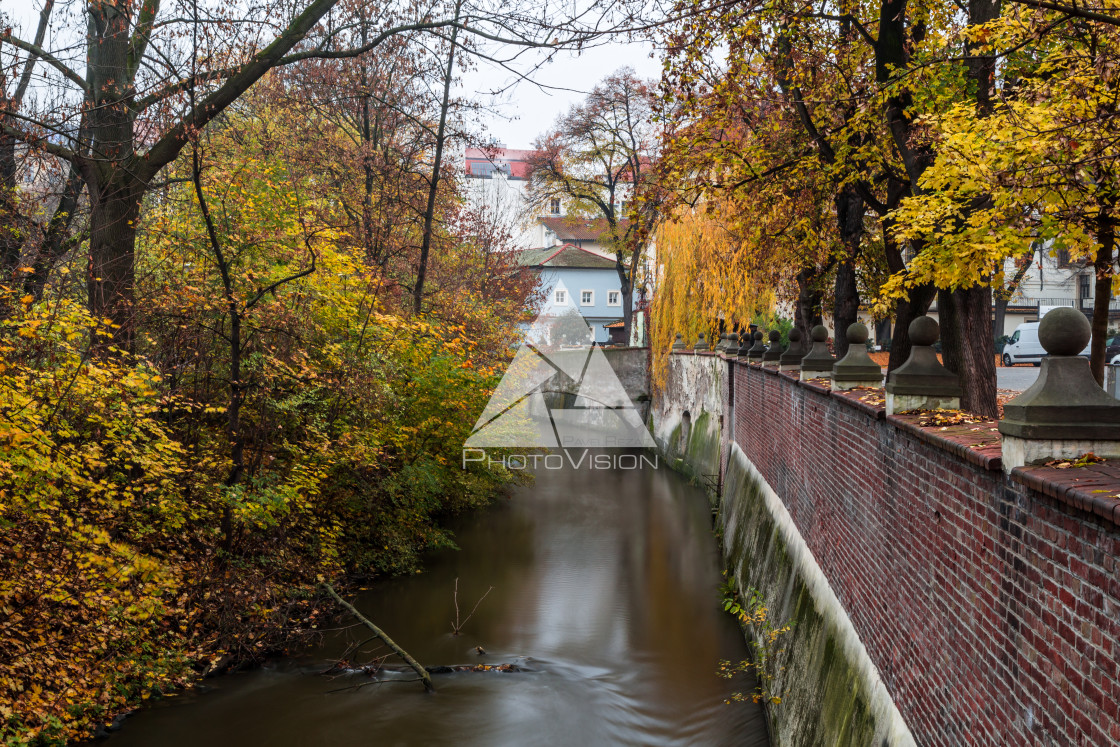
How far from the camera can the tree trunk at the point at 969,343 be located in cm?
789

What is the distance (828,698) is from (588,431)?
91.5 ft

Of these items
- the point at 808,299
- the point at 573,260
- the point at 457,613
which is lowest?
the point at 457,613

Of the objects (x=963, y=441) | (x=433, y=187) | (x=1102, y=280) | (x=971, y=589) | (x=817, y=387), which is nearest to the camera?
(x=971, y=589)

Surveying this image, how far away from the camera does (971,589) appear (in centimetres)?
370

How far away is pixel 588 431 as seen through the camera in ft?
111

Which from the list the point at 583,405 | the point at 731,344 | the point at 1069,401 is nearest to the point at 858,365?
the point at 1069,401

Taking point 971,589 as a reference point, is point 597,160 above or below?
above

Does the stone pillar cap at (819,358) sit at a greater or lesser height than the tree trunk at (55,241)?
lesser

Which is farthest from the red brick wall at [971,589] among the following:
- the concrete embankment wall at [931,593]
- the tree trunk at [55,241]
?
the tree trunk at [55,241]

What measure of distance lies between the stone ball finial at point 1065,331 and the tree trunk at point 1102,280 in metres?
1.83

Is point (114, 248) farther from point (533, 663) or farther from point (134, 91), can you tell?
point (533, 663)

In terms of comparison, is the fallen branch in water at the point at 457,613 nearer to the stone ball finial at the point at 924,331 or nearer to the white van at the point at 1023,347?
the stone ball finial at the point at 924,331

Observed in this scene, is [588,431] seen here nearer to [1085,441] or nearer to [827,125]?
[827,125]

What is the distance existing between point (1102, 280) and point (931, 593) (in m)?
5.38
